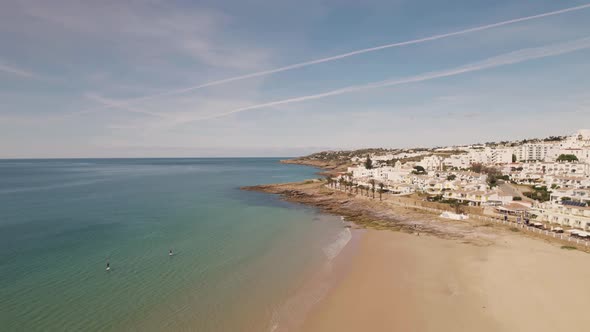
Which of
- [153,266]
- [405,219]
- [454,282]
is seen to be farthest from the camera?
[405,219]

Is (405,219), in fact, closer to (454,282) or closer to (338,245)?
(338,245)

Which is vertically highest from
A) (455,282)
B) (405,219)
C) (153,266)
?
(153,266)

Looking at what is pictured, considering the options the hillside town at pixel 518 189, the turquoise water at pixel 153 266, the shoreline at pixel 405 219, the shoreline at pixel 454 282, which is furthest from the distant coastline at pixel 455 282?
the hillside town at pixel 518 189

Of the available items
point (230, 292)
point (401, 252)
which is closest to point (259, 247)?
point (230, 292)

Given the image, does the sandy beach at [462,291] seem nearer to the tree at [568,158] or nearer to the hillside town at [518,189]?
the hillside town at [518,189]

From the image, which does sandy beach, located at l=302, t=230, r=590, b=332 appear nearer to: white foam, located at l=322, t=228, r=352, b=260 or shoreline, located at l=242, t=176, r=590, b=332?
shoreline, located at l=242, t=176, r=590, b=332

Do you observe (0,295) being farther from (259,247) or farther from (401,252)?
(401,252)

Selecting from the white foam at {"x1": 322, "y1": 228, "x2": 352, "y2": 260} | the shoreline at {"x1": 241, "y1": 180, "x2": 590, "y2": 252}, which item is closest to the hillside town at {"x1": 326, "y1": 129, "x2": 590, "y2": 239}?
the shoreline at {"x1": 241, "y1": 180, "x2": 590, "y2": 252}

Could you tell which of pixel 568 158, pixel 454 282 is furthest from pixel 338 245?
pixel 568 158
